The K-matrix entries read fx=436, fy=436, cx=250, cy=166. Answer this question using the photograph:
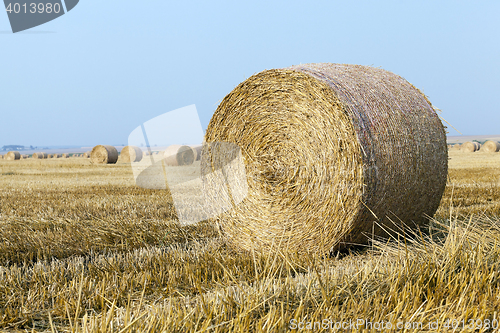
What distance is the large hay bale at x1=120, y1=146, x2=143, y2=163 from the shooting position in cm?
2138

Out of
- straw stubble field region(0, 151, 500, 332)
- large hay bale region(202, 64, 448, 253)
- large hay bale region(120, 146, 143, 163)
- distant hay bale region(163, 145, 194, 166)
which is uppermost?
large hay bale region(120, 146, 143, 163)

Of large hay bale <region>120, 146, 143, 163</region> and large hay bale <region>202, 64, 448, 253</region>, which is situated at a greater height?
large hay bale <region>120, 146, 143, 163</region>

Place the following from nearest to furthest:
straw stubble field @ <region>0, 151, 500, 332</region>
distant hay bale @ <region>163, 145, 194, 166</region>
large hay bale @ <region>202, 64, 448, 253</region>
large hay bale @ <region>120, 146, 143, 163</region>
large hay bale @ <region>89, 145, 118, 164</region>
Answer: straw stubble field @ <region>0, 151, 500, 332</region> → large hay bale @ <region>202, 64, 448, 253</region> → distant hay bale @ <region>163, 145, 194, 166</region> → large hay bale @ <region>89, 145, 118, 164</region> → large hay bale @ <region>120, 146, 143, 163</region>

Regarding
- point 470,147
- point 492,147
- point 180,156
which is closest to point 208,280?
point 180,156

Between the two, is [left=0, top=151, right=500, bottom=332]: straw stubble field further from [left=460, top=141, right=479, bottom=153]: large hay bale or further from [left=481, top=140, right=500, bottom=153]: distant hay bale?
[left=460, top=141, right=479, bottom=153]: large hay bale

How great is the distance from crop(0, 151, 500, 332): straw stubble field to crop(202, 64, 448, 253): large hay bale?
34 centimetres

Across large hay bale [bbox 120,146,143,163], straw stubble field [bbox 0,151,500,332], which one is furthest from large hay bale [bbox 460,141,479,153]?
straw stubble field [bbox 0,151,500,332]

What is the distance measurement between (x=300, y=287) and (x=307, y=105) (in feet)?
7.06

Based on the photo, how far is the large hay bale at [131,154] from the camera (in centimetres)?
2138

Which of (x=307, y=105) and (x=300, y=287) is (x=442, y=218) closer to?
(x=307, y=105)

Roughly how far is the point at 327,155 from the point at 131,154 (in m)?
18.3

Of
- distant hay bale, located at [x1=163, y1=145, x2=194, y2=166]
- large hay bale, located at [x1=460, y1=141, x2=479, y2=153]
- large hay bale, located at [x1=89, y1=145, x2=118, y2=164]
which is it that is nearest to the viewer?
distant hay bale, located at [x1=163, y1=145, x2=194, y2=166]

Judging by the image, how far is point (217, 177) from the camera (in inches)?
199

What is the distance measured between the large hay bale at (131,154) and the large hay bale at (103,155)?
2.68 ft
